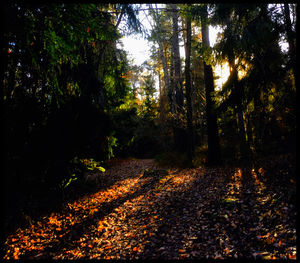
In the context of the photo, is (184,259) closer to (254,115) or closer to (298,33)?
(298,33)

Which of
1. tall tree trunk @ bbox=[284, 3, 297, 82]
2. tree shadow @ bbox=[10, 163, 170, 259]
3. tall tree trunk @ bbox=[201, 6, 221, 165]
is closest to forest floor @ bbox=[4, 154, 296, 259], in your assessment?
tree shadow @ bbox=[10, 163, 170, 259]

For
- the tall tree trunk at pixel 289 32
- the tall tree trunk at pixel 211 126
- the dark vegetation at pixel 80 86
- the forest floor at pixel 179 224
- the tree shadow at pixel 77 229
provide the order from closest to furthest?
the dark vegetation at pixel 80 86 < the forest floor at pixel 179 224 < the tree shadow at pixel 77 229 < the tall tree trunk at pixel 289 32 < the tall tree trunk at pixel 211 126

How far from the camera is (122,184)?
27.3 ft

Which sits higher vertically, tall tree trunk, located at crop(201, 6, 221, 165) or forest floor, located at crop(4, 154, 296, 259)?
tall tree trunk, located at crop(201, 6, 221, 165)

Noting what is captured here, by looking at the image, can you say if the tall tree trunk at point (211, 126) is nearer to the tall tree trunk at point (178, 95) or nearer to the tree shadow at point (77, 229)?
the tall tree trunk at point (178, 95)

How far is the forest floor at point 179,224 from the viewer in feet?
11.0

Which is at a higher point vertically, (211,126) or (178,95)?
(178,95)

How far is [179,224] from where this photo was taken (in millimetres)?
4426

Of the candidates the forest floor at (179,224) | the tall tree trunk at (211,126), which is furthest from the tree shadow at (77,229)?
the tall tree trunk at (211,126)

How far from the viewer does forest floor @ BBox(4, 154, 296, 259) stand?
3.34 m

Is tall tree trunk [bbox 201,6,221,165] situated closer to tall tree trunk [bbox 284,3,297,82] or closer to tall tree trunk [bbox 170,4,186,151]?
tall tree trunk [bbox 170,4,186,151]

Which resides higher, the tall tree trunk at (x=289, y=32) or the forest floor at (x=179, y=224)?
the tall tree trunk at (x=289, y=32)

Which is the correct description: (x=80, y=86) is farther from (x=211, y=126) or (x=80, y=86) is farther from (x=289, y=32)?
(x=211, y=126)

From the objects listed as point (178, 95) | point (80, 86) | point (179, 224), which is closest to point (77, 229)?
point (179, 224)
